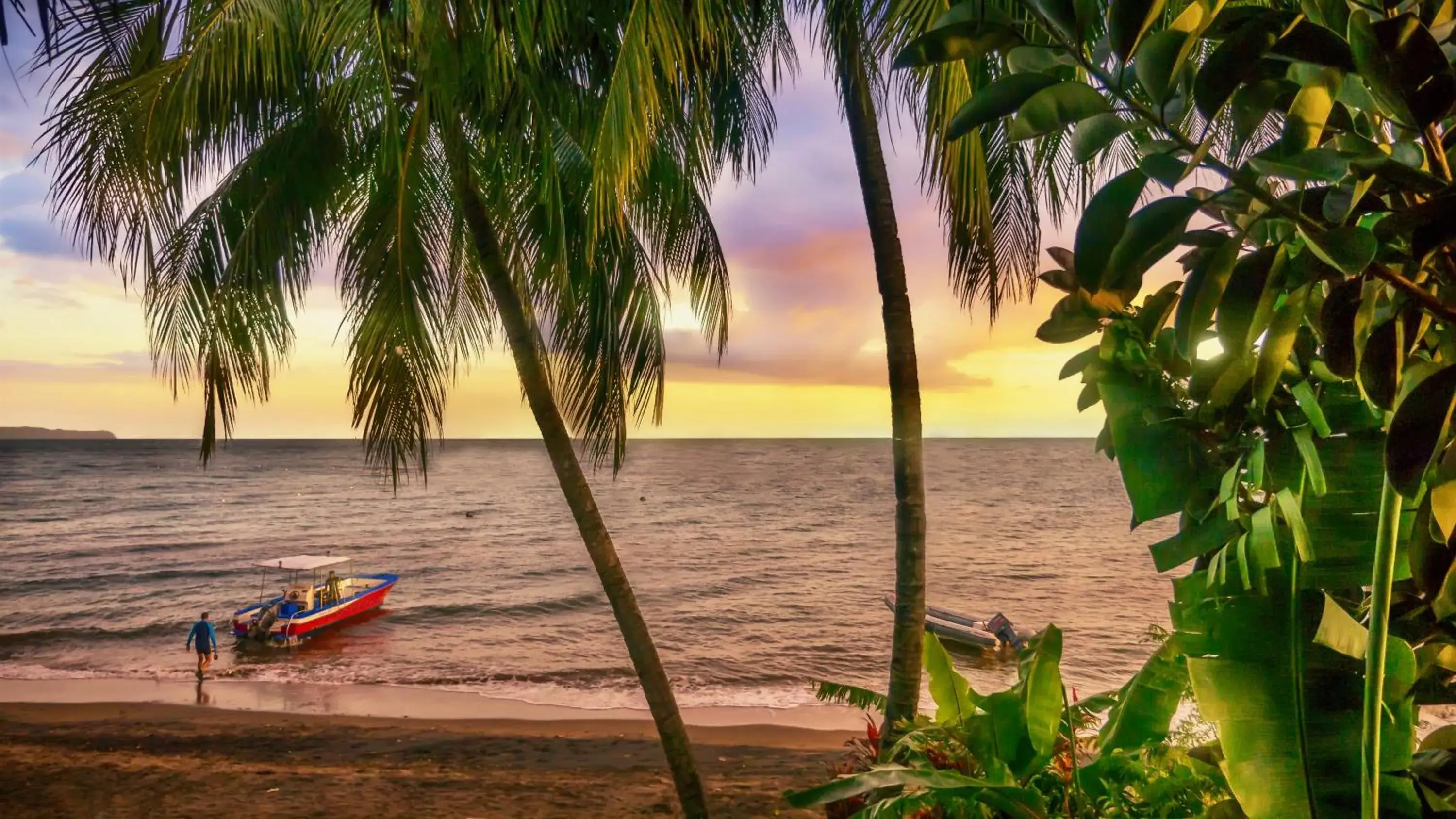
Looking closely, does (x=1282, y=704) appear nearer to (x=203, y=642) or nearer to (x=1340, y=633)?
(x=1340, y=633)

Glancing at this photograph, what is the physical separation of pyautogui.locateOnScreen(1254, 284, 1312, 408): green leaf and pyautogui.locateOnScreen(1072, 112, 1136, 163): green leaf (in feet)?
0.72

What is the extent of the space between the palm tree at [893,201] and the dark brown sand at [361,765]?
247 centimetres

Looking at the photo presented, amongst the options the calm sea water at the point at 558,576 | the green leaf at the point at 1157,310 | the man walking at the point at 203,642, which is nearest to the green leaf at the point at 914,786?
the green leaf at the point at 1157,310

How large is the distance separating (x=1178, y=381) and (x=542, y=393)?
3.68 metres

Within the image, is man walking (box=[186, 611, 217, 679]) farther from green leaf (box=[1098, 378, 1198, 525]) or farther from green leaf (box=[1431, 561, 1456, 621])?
green leaf (box=[1431, 561, 1456, 621])

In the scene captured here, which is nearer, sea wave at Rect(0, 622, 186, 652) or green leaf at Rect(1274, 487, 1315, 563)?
green leaf at Rect(1274, 487, 1315, 563)

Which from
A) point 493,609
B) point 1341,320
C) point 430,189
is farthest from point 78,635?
point 1341,320

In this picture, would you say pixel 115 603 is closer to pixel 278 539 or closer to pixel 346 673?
pixel 346 673

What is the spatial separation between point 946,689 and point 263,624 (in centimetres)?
1725

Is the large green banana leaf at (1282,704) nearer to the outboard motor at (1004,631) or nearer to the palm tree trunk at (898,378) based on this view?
the palm tree trunk at (898,378)

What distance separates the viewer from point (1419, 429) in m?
0.62

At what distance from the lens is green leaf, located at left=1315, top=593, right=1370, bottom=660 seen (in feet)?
3.65

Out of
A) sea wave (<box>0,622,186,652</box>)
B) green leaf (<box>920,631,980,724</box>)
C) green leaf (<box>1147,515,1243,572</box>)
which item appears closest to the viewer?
green leaf (<box>1147,515,1243,572</box>)

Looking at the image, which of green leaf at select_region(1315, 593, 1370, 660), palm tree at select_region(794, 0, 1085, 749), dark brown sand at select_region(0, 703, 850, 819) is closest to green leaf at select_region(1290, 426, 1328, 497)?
green leaf at select_region(1315, 593, 1370, 660)
